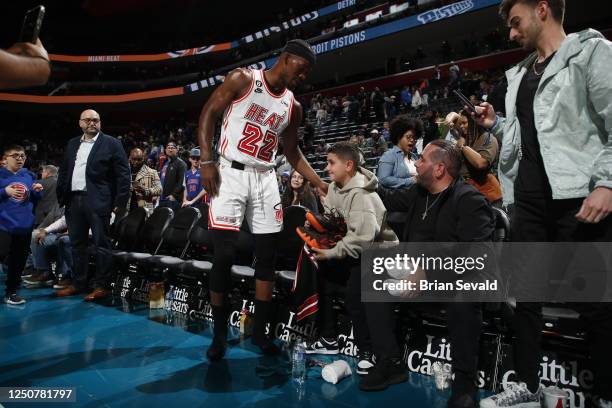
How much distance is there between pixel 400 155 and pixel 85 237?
3.49m

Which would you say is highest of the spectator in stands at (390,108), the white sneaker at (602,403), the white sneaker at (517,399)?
the spectator in stands at (390,108)

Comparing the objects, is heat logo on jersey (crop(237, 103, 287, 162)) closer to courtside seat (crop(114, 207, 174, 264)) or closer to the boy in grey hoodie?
the boy in grey hoodie

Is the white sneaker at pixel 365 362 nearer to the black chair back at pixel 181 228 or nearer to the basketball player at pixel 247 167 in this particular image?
the basketball player at pixel 247 167

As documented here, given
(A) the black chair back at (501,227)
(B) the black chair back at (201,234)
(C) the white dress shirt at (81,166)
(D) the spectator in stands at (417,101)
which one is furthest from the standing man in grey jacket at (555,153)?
(D) the spectator in stands at (417,101)

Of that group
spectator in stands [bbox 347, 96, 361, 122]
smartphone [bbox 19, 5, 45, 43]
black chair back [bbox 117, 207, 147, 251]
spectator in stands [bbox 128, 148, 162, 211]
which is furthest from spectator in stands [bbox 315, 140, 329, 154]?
smartphone [bbox 19, 5, 45, 43]

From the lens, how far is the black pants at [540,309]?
1.64 m

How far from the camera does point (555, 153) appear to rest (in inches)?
69.5

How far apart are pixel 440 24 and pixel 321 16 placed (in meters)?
7.79

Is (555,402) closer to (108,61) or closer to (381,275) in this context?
(381,275)

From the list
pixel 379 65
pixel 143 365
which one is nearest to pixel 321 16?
pixel 379 65

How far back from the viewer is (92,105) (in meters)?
26.5

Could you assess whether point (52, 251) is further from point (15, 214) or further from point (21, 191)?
point (21, 191)

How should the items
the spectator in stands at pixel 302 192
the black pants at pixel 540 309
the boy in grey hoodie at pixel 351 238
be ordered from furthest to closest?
the spectator in stands at pixel 302 192, the boy in grey hoodie at pixel 351 238, the black pants at pixel 540 309

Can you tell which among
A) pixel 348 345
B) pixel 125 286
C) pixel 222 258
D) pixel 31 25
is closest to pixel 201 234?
pixel 125 286
